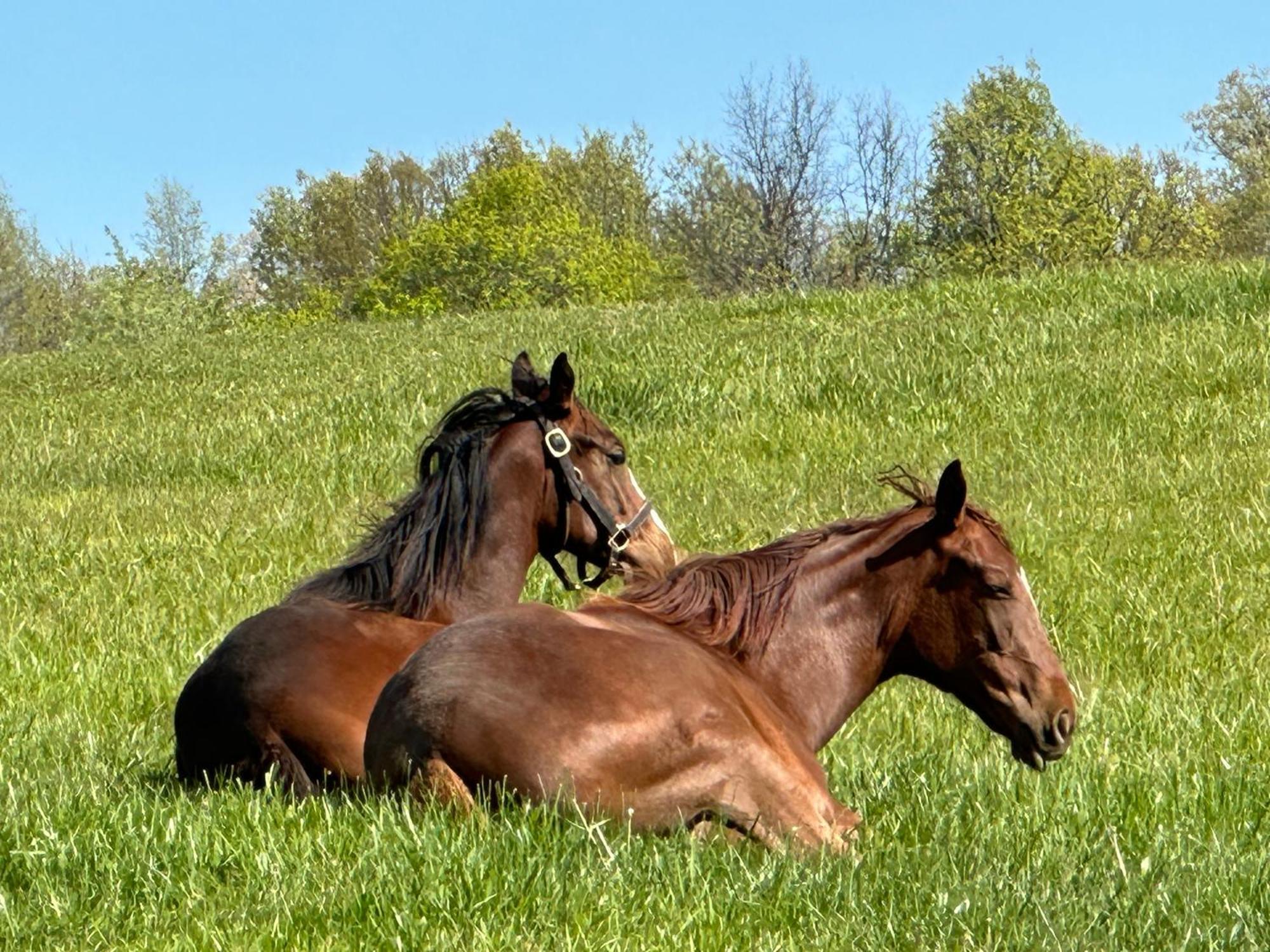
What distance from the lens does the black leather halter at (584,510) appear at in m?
6.47

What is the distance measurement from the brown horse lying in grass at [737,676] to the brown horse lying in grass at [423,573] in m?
0.86

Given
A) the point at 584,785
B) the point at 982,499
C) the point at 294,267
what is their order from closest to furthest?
the point at 584,785 < the point at 982,499 < the point at 294,267

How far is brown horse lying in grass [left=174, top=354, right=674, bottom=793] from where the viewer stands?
5.45 metres

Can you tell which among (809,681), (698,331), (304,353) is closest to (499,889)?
(809,681)

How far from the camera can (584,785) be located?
Answer: 4355mm

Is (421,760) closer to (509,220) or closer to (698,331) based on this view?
(698,331)

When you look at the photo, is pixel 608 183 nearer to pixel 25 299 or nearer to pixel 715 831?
pixel 25 299

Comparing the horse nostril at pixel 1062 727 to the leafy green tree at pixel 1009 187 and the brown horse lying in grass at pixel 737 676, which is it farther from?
the leafy green tree at pixel 1009 187

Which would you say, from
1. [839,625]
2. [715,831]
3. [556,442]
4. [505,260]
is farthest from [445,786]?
[505,260]

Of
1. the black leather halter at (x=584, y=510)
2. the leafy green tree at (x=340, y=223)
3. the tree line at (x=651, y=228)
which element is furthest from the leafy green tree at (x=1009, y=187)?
the black leather halter at (x=584, y=510)

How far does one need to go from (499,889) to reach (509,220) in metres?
71.2

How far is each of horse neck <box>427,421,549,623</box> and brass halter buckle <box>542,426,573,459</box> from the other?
4cm

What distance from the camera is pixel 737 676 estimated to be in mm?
4977

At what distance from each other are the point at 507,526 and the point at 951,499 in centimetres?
190
